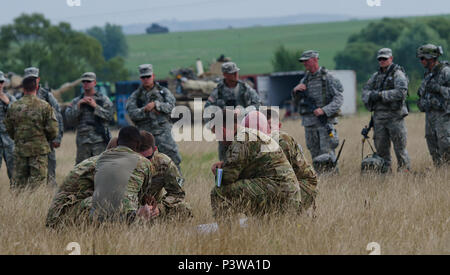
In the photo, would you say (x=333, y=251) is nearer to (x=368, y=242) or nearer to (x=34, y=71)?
(x=368, y=242)

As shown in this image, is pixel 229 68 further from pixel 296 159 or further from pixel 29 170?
pixel 296 159

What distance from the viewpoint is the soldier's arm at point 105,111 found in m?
10.1

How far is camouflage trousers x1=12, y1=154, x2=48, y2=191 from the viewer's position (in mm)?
9211

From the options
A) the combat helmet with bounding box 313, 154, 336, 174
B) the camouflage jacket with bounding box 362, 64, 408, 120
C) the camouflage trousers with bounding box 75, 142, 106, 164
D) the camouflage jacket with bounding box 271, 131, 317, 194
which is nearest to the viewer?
the camouflage jacket with bounding box 271, 131, 317, 194

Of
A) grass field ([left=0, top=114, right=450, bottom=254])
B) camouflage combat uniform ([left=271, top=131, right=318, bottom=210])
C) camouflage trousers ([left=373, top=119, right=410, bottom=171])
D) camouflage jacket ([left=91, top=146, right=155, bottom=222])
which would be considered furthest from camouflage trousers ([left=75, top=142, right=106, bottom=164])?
camouflage combat uniform ([left=271, top=131, right=318, bottom=210])

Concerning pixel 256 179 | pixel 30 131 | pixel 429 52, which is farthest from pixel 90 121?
pixel 429 52

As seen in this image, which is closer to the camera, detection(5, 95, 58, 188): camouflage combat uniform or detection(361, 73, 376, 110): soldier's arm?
detection(5, 95, 58, 188): camouflage combat uniform

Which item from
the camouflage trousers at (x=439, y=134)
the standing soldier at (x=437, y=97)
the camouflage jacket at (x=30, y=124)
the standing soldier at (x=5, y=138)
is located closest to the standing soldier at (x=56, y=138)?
the standing soldier at (x=5, y=138)

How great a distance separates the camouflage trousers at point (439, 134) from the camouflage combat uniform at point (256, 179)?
14.6 ft

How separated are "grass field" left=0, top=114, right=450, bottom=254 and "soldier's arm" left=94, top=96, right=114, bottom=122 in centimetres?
175

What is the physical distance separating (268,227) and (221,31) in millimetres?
145087

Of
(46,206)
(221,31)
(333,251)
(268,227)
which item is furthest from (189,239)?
(221,31)

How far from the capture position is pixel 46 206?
7699 millimetres

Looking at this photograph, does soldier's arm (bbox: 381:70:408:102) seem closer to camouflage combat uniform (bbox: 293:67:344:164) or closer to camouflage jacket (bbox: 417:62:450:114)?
camouflage jacket (bbox: 417:62:450:114)
